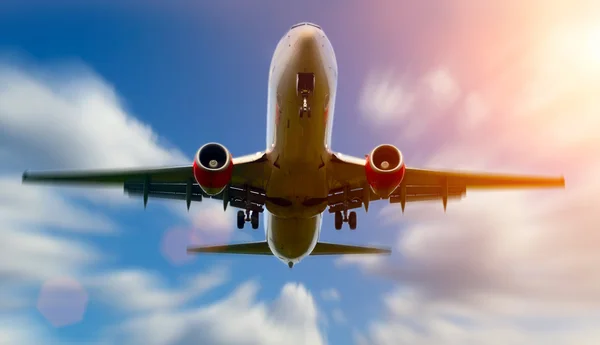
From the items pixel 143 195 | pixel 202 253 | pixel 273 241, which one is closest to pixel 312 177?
pixel 273 241

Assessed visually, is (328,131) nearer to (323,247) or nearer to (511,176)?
(511,176)

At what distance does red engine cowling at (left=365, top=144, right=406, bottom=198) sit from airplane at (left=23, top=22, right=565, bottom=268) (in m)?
0.03

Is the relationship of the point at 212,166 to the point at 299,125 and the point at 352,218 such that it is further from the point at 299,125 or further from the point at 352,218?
the point at 352,218

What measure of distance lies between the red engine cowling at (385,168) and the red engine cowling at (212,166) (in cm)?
460

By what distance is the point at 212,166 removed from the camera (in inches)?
705

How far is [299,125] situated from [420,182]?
6.77 metres

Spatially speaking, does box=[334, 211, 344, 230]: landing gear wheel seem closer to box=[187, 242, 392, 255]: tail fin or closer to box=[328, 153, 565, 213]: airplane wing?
box=[328, 153, 565, 213]: airplane wing

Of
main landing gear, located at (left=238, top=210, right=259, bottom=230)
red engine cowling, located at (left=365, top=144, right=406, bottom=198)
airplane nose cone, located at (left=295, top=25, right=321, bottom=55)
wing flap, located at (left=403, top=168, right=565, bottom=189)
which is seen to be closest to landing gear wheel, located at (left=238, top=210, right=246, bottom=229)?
main landing gear, located at (left=238, top=210, right=259, bottom=230)

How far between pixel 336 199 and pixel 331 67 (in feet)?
23.0

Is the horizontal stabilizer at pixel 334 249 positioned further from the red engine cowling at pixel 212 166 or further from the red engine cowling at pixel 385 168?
the red engine cowling at pixel 212 166

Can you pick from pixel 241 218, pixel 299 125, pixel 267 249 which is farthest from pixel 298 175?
pixel 267 249

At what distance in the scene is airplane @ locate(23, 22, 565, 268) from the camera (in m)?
17.5

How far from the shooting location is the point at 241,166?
66.6 ft

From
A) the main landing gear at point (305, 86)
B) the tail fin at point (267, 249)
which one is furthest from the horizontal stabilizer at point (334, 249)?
the main landing gear at point (305, 86)
